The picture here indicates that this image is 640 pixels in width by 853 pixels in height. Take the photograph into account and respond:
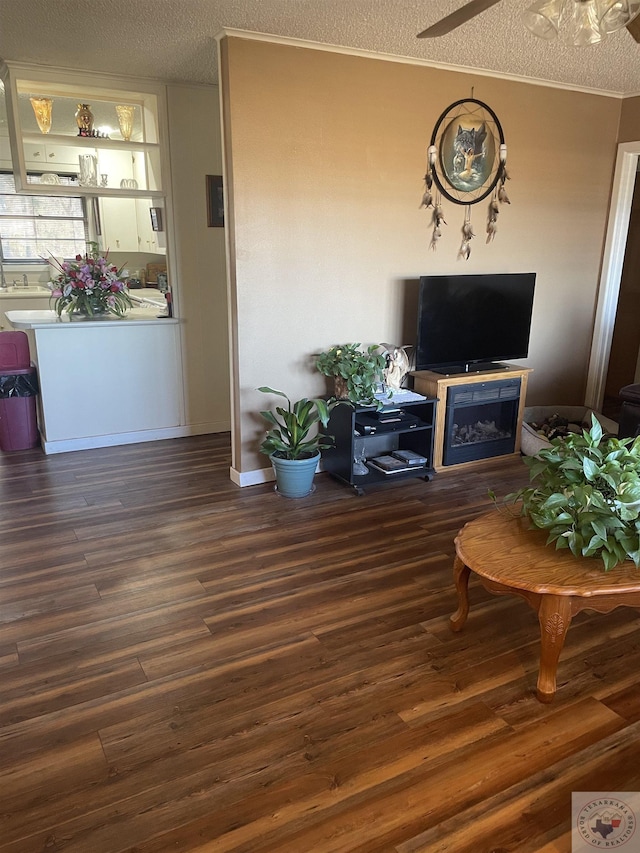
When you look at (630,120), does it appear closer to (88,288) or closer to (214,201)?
(214,201)

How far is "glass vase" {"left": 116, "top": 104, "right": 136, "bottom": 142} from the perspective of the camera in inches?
184

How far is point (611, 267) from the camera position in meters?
5.11

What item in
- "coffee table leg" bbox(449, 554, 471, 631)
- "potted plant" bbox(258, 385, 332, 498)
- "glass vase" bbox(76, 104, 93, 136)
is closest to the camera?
"coffee table leg" bbox(449, 554, 471, 631)

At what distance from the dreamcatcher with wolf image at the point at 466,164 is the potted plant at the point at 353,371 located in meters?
1.02

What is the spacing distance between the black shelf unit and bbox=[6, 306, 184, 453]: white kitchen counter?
152cm

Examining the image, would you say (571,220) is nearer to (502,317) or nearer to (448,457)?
(502,317)

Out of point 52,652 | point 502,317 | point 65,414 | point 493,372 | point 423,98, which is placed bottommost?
point 52,652

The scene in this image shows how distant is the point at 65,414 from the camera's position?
4641 mm

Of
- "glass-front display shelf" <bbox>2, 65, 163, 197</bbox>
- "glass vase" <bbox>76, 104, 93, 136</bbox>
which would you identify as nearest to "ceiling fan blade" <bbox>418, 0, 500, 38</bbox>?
"glass-front display shelf" <bbox>2, 65, 163, 197</bbox>

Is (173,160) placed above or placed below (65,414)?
above

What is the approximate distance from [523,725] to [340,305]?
9.06 feet

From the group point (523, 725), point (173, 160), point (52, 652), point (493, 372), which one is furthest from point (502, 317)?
point (52, 652)

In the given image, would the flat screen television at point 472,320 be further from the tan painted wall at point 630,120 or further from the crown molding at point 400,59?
the tan painted wall at point 630,120

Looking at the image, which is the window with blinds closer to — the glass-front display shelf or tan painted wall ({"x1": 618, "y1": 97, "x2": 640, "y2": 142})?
the glass-front display shelf
